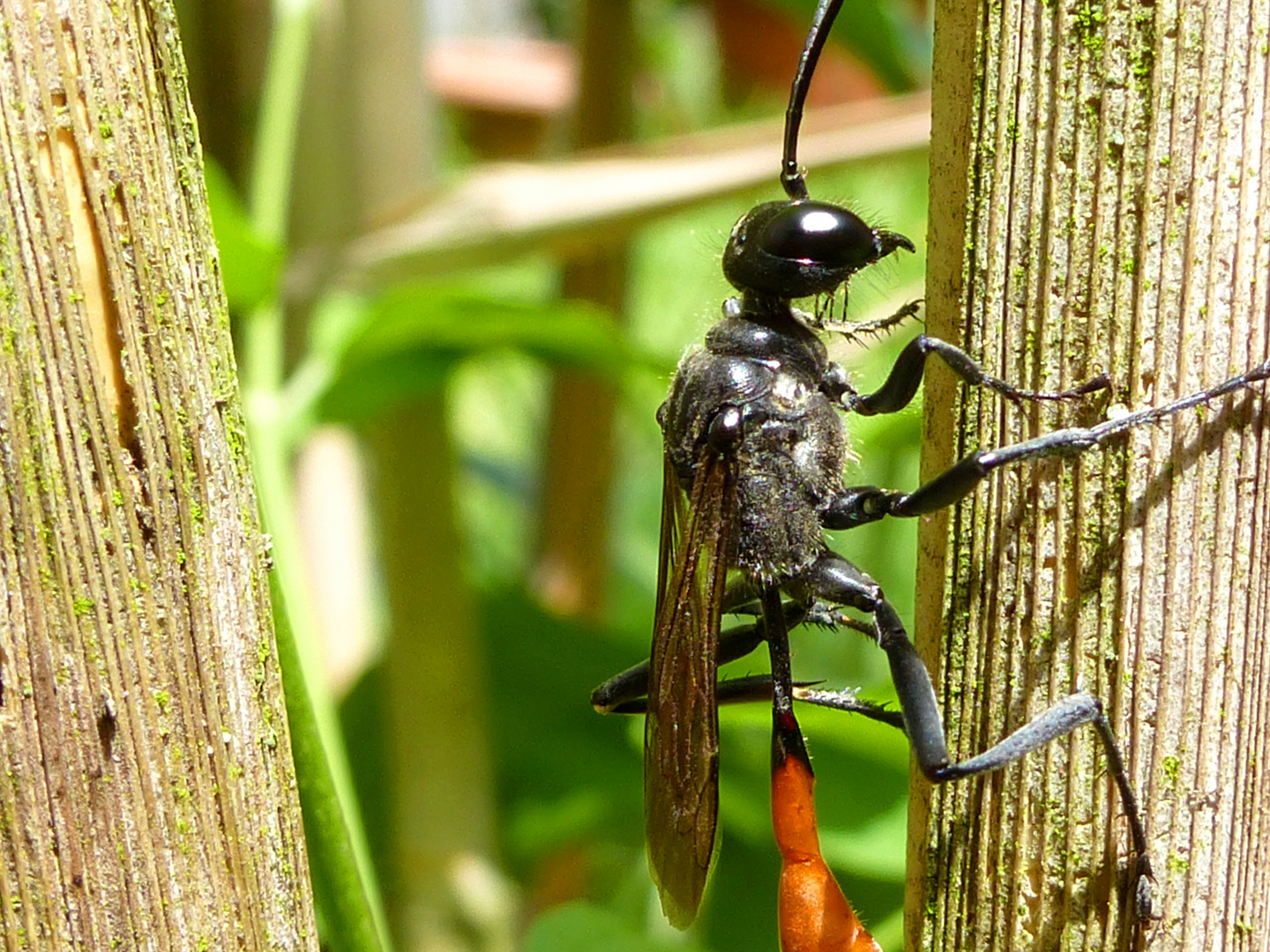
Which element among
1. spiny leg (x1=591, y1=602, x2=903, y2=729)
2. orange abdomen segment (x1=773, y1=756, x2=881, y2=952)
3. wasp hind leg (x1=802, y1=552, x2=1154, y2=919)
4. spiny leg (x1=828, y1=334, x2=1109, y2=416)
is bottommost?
orange abdomen segment (x1=773, y1=756, x2=881, y2=952)

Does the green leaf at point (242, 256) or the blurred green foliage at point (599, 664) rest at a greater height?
the green leaf at point (242, 256)

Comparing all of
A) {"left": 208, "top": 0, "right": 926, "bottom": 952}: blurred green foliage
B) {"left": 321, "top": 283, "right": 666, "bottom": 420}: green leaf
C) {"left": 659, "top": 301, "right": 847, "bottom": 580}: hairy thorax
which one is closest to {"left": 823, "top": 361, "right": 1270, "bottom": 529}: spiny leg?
{"left": 659, "top": 301, "right": 847, "bottom": 580}: hairy thorax

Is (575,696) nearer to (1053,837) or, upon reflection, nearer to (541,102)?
(1053,837)

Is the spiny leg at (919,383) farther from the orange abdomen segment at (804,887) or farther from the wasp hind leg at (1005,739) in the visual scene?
the orange abdomen segment at (804,887)

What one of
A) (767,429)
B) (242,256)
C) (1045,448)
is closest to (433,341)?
(242,256)

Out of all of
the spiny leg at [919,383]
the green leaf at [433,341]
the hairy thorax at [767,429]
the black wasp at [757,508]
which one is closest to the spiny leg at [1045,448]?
the spiny leg at [919,383]

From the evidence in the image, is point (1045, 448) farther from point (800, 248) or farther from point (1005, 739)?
point (800, 248)

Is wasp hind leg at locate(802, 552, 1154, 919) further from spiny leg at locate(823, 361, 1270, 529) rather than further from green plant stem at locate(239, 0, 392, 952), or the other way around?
green plant stem at locate(239, 0, 392, 952)
